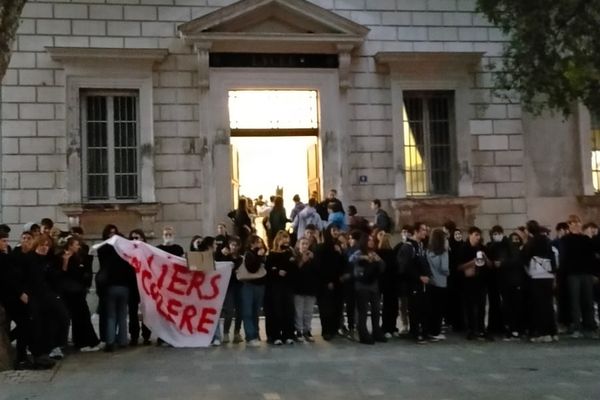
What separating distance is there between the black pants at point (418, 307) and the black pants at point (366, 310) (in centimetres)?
56

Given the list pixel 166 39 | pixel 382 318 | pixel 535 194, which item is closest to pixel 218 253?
pixel 382 318

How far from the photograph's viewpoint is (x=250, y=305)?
41.2 ft

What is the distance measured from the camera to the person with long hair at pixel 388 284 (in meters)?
13.0

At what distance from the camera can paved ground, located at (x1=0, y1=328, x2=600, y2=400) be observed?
8.67m

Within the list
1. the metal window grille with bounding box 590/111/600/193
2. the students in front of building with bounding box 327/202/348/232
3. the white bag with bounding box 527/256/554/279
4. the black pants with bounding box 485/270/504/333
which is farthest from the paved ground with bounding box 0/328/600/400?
the metal window grille with bounding box 590/111/600/193

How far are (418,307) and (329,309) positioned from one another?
1.47 metres

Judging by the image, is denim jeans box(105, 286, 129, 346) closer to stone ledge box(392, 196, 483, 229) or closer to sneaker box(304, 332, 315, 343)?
sneaker box(304, 332, 315, 343)

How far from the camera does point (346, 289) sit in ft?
42.4

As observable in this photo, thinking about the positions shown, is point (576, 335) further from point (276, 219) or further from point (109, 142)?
point (109, 142)

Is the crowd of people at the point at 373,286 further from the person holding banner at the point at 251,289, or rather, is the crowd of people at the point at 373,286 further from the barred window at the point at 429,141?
the barred window at the point at 429,141

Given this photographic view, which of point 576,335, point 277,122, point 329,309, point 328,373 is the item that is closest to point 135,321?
point 329,309

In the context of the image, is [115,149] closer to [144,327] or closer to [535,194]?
[144,327]

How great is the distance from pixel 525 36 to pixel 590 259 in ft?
15.1

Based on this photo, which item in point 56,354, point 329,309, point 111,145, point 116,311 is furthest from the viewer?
point 111,145
